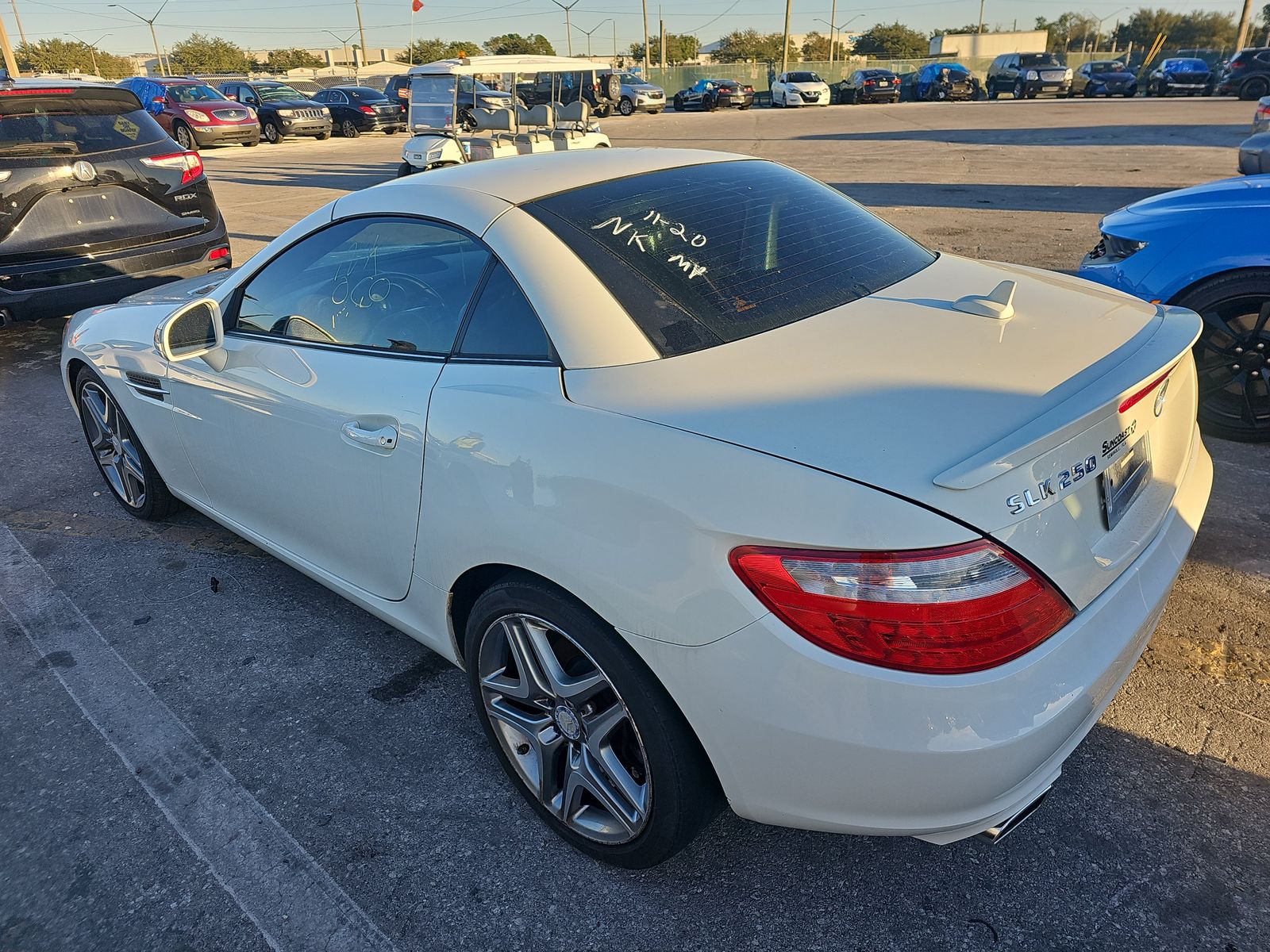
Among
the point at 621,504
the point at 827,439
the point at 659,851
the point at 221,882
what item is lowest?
the point at 221,882

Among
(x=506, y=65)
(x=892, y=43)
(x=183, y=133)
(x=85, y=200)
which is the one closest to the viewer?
(x=85, y=200)

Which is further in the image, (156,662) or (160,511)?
(160,511)

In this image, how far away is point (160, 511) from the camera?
398 cm

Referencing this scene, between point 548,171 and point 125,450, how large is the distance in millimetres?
2554

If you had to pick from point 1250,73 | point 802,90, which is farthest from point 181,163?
point 1250,73

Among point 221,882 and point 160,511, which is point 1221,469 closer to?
point 221,882

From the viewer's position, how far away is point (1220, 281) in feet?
→ 13.1

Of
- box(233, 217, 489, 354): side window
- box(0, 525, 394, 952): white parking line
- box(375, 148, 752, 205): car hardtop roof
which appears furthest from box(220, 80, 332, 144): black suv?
box(375, 148, 752, 205): car hardtop roof

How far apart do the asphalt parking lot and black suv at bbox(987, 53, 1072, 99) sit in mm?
38796

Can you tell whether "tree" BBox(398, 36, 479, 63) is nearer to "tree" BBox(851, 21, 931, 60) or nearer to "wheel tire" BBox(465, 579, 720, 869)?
"tree" BBox(851, 21, 931, 60)

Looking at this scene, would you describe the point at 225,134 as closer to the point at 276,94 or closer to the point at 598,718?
the point at 276,94

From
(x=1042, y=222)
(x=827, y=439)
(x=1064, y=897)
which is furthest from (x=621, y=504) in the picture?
(x=1042, y=222)

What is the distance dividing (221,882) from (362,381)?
1327 millimetres

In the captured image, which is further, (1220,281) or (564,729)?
(1220,281)
